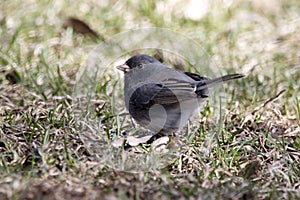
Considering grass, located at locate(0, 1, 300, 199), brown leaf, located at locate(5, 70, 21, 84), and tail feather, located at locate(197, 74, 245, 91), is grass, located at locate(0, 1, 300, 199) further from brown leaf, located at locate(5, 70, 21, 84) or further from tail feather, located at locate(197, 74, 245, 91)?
tail feather, located at locate(197, 74, 245, 91)

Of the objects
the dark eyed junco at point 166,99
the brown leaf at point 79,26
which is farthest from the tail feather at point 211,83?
the brown leaf at point 79,26

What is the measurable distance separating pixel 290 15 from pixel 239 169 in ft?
9.75

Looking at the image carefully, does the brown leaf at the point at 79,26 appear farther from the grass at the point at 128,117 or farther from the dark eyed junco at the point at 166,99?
the dark eyed junco at the point at 166,99

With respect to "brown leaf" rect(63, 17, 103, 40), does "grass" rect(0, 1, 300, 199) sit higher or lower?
lower

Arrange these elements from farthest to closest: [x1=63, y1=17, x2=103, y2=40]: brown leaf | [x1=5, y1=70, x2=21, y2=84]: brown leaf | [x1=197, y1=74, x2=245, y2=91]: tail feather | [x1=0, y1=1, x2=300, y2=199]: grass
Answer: [x1=63, y1=17, x2=103, y2=40]: brown leaf < [x1=5, y1=70, x2=21, y2=84]: brown leaf < [x1=197, y1=74, x2=245, y2=91]: tail feather < [x1=0, y1=1, x2=300, y2=199]: grass

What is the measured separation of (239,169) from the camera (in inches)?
140

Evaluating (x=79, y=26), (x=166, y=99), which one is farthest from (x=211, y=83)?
(x=79, y=26)

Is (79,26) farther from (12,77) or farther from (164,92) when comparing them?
(164,92)

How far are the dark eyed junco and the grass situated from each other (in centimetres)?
13

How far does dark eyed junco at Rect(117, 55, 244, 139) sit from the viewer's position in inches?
156

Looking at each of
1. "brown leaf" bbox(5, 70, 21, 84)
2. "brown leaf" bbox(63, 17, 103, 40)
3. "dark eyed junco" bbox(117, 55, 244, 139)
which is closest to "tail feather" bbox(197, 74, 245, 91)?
"dark eyed junco" bbox(117, 55, 244, 139)

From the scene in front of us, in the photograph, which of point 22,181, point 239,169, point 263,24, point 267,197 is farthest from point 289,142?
point 263,24

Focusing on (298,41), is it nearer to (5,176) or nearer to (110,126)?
(110,126)

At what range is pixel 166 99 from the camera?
4.01 m
